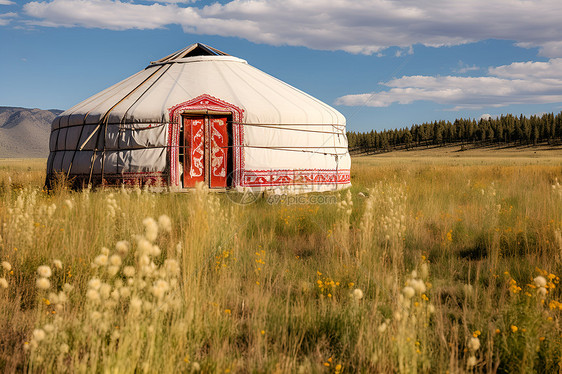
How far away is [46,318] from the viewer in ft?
7.64

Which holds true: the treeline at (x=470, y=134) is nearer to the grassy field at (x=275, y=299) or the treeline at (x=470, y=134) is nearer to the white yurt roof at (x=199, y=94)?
the white yurt roof at (x=199, y=94)

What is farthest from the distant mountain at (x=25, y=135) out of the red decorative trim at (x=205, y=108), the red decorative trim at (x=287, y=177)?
the red decorative trim at (x=287, y=177)

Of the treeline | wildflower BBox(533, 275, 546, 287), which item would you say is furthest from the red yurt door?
the treeline

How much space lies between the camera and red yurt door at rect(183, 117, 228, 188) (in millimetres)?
9289

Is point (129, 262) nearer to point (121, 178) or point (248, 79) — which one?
point (121, 178)

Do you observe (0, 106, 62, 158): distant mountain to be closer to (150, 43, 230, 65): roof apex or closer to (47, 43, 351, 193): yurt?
(150, 43, 230, 65): roof apex

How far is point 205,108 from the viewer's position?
910 cm

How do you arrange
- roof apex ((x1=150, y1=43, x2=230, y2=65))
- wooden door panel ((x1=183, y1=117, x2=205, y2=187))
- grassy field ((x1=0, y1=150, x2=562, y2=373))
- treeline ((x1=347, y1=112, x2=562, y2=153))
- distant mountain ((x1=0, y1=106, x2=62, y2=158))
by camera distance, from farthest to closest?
distant mountain ((x1=0, y1=106, x2=62, y2=158)) < treeline ((x1=347, y1=112, x2=562, y2=153)) < roof apex ((x1=150, y1=43, x2=230, y2=65)) < wooden door panel ((x1=183, y1=117, x2=205, y2=187)) < grassy field ((x1=0, y1=150, x2=562, y2=373))

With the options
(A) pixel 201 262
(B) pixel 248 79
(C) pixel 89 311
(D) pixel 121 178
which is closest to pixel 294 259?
(A) pixel 201 262

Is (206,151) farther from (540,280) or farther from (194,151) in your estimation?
(540,280)

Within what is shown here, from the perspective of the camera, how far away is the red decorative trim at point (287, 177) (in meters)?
9.26

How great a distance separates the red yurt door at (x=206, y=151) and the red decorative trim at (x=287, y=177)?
609 millimetres

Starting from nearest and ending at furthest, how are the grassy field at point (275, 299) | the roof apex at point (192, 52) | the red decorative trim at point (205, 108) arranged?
the grassy field at point (275, 299) < the red decorative trim at point (205, 108) < the roof apex at point (192, 52)

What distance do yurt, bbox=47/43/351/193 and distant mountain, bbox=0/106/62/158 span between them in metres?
131
